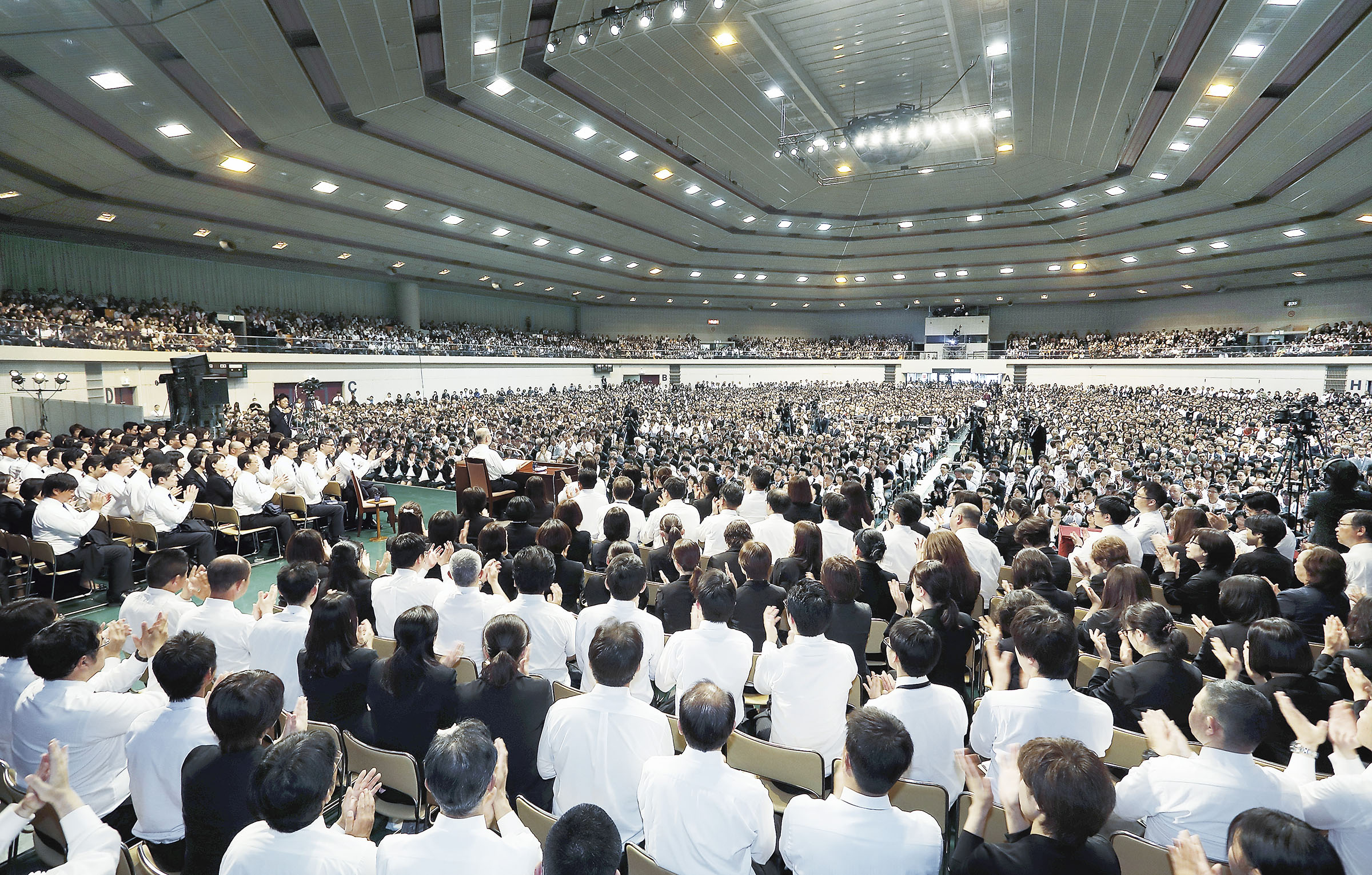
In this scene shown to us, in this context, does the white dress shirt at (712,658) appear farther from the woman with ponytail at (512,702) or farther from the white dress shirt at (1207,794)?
the white dress shirt at (1207,794)

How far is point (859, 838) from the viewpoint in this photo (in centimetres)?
187

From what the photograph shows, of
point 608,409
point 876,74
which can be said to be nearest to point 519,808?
point 876,74

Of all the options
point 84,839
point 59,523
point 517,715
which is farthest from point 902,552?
point 59,523

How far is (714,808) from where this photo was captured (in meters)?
2.02

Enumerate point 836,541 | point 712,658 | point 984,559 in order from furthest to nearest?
point 836,541
point 984,559
point 712,658

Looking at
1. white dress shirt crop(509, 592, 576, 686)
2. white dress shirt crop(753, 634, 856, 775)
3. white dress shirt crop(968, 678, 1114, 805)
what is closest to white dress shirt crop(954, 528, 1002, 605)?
white dress shirt crop(968, 678, 1114, 805)

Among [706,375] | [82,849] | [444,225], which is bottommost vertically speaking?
[82,849]

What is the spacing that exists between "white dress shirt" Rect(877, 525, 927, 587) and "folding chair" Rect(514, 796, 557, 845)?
3.50 m

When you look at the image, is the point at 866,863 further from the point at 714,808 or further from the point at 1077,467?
the point at 1077,467

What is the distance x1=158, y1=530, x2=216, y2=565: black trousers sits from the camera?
21.1ft

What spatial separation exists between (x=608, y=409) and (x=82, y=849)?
20872 mm

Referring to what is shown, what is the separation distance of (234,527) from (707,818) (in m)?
7.37

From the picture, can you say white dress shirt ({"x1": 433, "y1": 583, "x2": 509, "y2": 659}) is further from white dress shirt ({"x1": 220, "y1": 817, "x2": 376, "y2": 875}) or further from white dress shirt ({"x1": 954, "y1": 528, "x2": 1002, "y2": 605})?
white dress shirt ({"x1": 954, "y1": 528, "x2": 1002, "y2": 605})

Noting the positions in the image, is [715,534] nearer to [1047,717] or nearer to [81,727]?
[1047,717]
